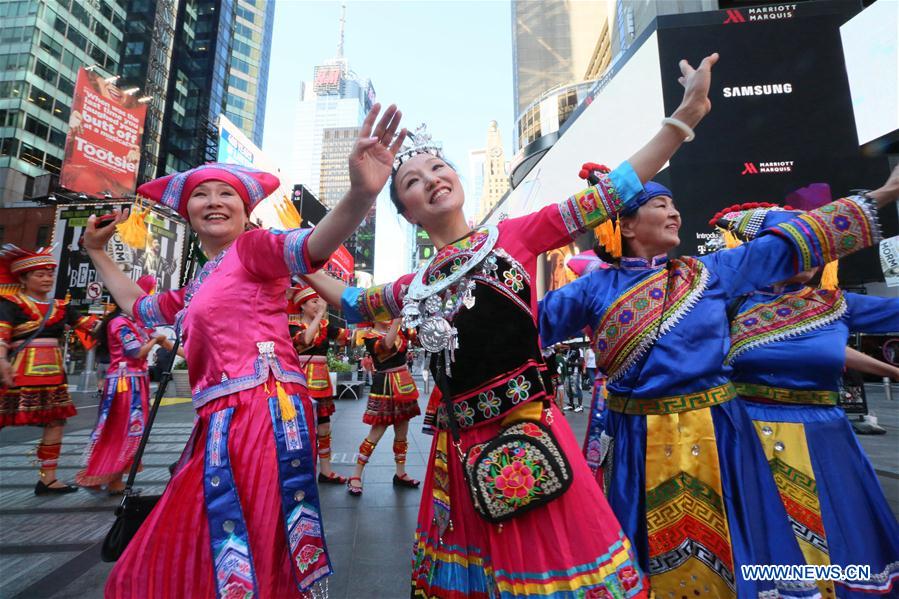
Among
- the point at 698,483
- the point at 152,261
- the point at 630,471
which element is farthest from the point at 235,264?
the point at 152,261

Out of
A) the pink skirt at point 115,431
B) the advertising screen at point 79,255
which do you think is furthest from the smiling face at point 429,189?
the advertising screen at point 79,255

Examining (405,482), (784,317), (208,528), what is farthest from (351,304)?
(405,482)

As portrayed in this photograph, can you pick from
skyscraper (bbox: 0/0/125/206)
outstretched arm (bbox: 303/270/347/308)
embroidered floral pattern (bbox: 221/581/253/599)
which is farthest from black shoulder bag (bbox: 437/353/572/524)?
skyscraper (bbox: 0/0/125/206)

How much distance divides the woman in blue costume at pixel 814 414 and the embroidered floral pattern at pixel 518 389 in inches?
64.8

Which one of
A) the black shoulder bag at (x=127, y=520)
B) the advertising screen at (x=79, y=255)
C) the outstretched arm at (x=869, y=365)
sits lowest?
the black shoulder bag at (x=127, y=520)

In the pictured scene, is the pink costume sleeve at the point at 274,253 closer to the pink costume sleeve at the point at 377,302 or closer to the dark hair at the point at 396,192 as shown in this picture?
the pink costume sleeve at the point at 377,302

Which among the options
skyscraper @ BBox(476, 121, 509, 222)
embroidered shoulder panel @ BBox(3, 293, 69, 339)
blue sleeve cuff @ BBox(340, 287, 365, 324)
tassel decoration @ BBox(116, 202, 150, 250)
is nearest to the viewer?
blue sleeve cuff @ BBox(340, 287, 365, 324)

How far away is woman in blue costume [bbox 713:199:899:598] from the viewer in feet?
6.70

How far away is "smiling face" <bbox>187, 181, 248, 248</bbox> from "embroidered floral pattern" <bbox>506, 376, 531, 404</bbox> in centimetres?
135

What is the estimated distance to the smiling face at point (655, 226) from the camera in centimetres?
212

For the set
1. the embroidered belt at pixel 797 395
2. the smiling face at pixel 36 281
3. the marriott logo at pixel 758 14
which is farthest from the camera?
the marriott logo at pixel 758 14

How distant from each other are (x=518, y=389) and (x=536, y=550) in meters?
0.43

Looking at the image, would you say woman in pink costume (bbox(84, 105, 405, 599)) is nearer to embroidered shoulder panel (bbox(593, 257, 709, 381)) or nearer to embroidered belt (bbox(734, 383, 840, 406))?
embroidered shoulder panel (bbox(593, 257, 709, 381))

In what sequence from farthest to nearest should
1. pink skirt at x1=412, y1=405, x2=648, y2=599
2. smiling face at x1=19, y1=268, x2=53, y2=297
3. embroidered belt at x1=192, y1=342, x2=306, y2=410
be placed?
1. smiling face at x1=19, y1=268, x2=53, y2=297
2. embroidered belt at x1=192, y1=342, x2=306, y2=410
3. pink skirt at x1=412, y1=405, x2=648, y2=599
